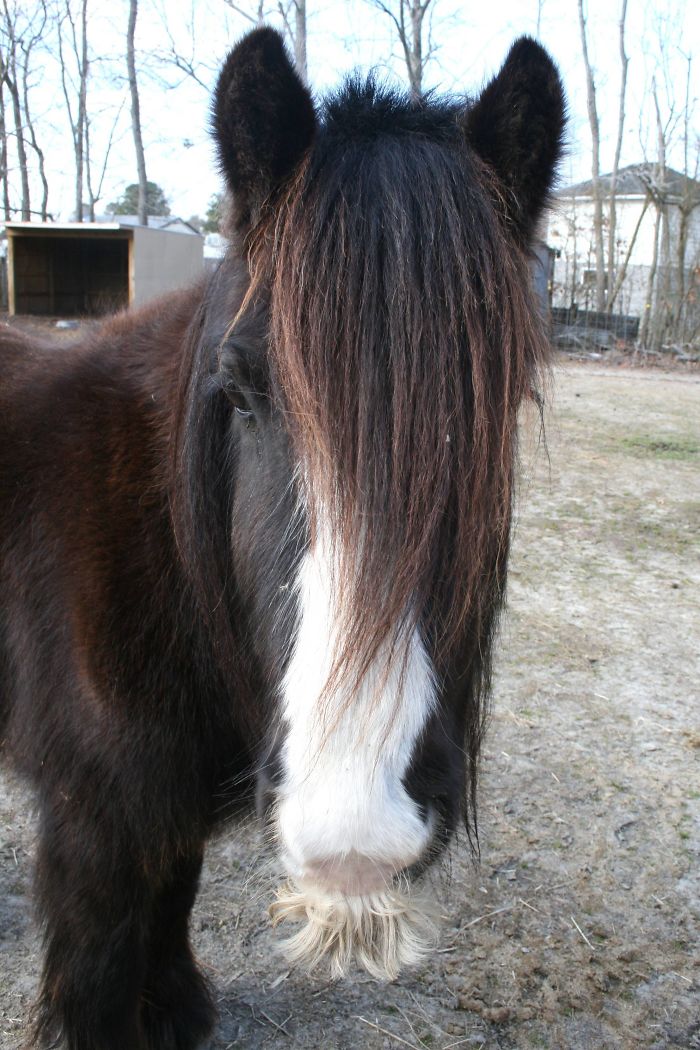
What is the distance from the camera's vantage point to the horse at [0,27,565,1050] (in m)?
1.35

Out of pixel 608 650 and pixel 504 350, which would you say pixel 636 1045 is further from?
pixel 608 650

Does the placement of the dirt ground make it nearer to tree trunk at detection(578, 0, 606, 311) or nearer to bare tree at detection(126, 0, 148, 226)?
tree trunk at detection(578, 0, 606, 311)

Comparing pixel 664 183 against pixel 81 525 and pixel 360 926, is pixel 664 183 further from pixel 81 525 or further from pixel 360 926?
pixel 360 926

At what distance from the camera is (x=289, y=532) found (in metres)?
1.45

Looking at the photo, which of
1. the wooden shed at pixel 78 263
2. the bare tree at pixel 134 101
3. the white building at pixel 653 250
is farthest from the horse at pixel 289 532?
the bare tree at pixel 134 101

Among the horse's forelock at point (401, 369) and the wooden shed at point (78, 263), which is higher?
the wooden shed at point (78, 263)

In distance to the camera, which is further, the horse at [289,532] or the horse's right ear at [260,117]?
the horse's right ear at [260,117]

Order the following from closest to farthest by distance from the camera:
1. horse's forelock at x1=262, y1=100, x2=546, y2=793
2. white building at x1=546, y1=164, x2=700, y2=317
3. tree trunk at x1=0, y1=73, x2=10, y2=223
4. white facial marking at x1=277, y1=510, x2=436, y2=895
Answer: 1. white facial marking at x1=277, y1=510, x2=436, y2=895
2. horse's forelock at x1=262, y1=100, x2=546, y2=793
3. white building at x1=546, y1=164, x2=700, y2=317
4. tree trunk at x1=0, y1=73, x2=10, y2=223

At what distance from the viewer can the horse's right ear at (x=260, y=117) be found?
1577mm

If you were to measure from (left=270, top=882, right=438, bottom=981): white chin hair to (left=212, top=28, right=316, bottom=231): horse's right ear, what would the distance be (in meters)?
1.36

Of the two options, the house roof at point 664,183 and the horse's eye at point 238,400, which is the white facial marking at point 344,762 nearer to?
the horse's eye at point 238,400

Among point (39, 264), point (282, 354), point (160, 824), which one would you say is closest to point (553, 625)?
point (160, 824)

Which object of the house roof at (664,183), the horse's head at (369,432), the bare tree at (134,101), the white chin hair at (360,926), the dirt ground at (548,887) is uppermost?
the bare tree at (134,101)

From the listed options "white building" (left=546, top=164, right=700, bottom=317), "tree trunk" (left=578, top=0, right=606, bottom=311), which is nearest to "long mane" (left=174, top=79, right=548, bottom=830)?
"white building" (left=546, top=164, right=700, bottom=317)
